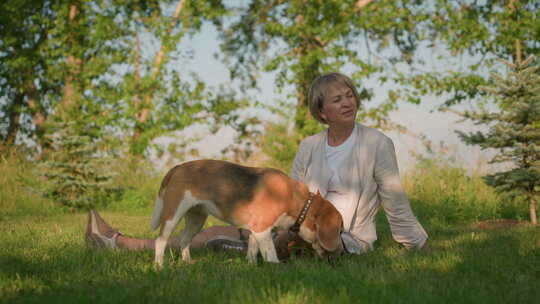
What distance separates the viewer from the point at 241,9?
20094 mm

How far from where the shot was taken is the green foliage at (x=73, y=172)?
448 inches

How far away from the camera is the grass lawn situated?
2.99m

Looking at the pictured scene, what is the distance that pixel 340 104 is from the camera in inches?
188

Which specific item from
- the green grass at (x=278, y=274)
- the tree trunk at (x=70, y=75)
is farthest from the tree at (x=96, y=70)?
the green grass at (x=278, y=274)

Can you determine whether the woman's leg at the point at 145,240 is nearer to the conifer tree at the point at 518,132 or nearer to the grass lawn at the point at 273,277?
the grass lawn at the point at 273,277

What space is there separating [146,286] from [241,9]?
18.1m

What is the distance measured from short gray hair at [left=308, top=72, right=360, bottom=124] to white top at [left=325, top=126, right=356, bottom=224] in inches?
13.3

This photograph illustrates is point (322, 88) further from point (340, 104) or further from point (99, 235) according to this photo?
point (99, 235)

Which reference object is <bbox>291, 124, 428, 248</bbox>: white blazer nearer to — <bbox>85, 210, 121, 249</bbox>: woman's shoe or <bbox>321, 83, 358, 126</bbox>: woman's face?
<bbox>321, 83, 358, 126</bbox>: woman's face

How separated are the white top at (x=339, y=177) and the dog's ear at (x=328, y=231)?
25.9 inches

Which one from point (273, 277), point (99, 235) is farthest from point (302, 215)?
point (99, 235)

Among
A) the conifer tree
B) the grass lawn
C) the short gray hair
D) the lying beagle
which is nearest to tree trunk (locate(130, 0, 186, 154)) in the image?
the conifer tree

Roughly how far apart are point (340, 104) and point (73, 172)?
8.68 metres

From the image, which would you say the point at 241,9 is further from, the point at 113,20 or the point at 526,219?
the point at 526,219
